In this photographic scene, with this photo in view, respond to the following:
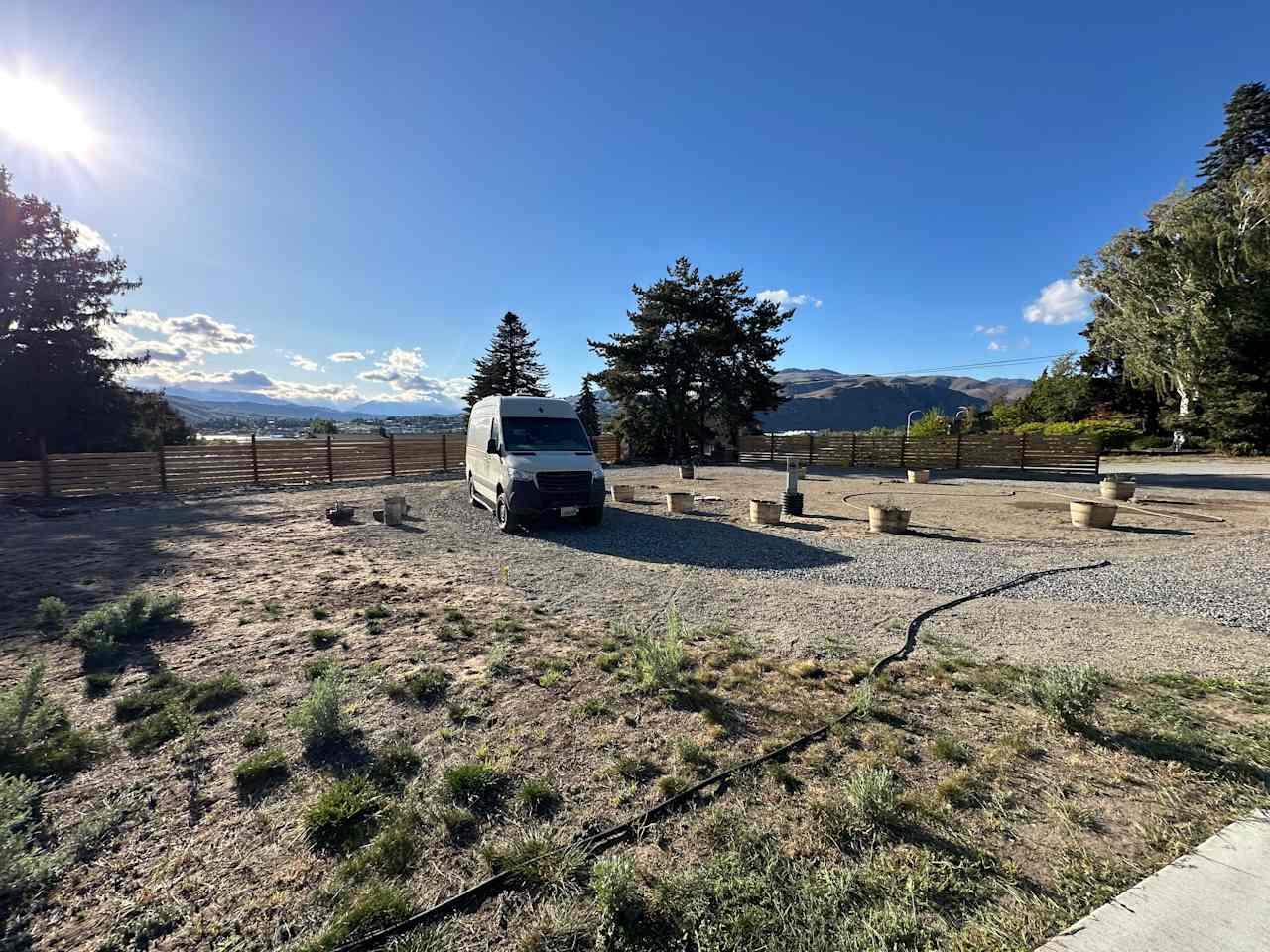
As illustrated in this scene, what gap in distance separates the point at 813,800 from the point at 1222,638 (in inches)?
186

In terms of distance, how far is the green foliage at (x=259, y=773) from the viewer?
247 centimetres

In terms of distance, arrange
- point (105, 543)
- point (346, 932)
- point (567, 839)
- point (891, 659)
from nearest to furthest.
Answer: point (346, 932) < point (567, 839) < point (891, 659) < point (105, 543)

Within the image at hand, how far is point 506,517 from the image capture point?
910cm

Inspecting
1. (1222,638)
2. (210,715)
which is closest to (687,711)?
(210,715)

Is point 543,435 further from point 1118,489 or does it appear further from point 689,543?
point 1118,489

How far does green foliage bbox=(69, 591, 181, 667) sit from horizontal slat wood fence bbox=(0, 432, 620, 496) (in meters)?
14.1

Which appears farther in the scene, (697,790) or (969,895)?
(697,790)

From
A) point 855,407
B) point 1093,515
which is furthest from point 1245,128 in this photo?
point 855,407

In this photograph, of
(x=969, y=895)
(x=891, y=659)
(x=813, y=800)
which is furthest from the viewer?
(x=891, y=659)

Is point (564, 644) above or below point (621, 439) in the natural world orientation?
below

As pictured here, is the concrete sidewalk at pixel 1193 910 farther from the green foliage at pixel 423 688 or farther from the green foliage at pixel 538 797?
the green foliage at pixel 423 688

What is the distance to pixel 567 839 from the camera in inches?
83.4

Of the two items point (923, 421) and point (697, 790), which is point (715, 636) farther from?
point (923, 421)

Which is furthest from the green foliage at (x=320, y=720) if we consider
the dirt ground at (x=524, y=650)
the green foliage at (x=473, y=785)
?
the green foliage at (x=473, y=785)
